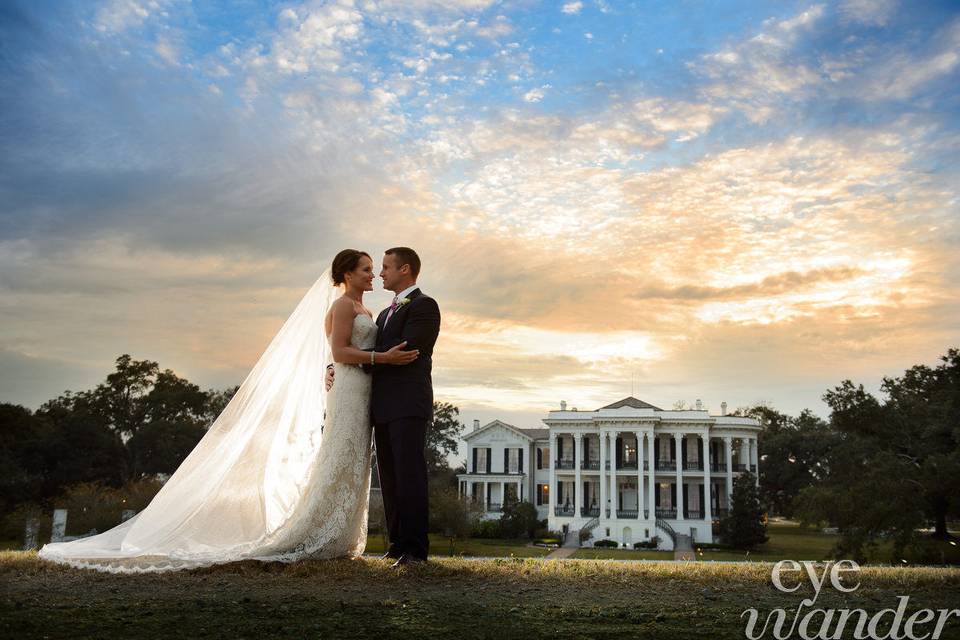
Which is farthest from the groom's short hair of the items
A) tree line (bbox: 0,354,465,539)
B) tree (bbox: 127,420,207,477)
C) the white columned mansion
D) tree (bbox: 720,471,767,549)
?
tree (bbox: 127,420,207,477)

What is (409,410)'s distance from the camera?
625 centimetres

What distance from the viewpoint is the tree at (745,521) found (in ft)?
146

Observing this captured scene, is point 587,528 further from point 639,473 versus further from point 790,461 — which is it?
point 790,461

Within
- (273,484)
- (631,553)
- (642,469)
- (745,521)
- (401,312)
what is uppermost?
(401,312)

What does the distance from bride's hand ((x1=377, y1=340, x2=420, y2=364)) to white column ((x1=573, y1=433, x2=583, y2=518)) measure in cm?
4544

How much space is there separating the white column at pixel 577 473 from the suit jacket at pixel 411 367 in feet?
148

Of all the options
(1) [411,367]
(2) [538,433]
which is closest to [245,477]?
(1) [411,367]

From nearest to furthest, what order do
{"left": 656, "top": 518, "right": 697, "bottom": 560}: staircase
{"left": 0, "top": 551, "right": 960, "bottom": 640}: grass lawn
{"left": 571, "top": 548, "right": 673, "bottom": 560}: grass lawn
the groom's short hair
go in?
{"left": 0, "top": 551, "right": 960, "bottom": 640}: grass lawn, the groom's short hair, {"left": 571, "top": 548, "right": 673, "bottom": 560}: grass lawn, {"left": 656, "top": 518, "right": 697, "bottom": 560}: staircase

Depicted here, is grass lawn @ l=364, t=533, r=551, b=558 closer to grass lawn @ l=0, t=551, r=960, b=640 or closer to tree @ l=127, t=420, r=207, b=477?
tree @ l=127, t=420, r=207, b=477

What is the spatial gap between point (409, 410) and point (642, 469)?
149 feet

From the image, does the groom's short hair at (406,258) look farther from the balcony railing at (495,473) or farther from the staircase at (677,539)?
the balcony railing at (495,473)

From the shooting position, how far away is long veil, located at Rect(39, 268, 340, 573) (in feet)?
20.2

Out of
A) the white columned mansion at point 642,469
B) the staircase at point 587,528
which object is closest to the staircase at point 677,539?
the white columned mansion at point 642,469

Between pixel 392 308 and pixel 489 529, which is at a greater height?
pixel 392 308
